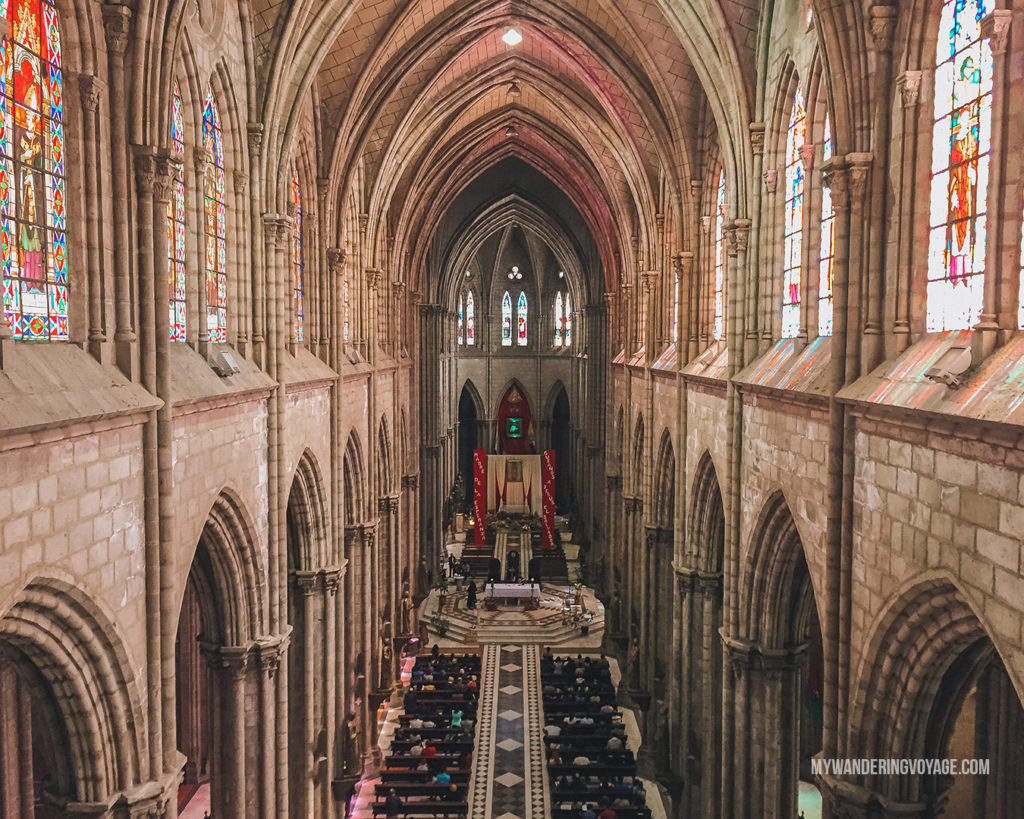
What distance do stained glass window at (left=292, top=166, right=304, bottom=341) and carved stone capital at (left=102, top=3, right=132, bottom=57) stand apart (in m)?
8.46

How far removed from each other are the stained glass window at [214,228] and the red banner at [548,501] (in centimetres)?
3185

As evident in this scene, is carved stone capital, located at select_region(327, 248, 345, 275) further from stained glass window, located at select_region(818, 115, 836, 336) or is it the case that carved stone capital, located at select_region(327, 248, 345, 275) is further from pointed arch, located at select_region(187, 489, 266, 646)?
stained glass window, located at select_region(818, 115, 836, 336)

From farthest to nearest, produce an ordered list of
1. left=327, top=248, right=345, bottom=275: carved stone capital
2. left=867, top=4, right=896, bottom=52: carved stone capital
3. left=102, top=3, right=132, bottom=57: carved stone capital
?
left=327, top=248, right=345, bottom=275: carved stone capital → left=867, top=4, right=896, bottom=52: carved stone capital → left=102, top=3, right=132, bottom=57: carved stone capital

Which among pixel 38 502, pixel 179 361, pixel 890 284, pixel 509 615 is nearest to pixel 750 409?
pixel 890 284

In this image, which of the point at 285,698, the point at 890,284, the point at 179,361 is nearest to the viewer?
the point at 890,284

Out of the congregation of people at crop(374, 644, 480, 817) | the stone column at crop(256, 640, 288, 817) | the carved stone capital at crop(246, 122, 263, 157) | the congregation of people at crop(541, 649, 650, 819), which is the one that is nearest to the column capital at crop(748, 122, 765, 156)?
the carved stone capital at crop(246, 122, 263, 157)

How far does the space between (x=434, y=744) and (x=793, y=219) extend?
1615 centimetres

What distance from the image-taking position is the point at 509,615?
3450 centimetres

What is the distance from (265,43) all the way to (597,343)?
27664 mm

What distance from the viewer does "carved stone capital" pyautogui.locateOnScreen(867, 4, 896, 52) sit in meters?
9.49

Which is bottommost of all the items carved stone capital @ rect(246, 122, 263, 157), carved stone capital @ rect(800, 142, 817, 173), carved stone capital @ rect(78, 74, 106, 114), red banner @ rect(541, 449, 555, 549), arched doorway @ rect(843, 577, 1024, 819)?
red banner @ rect(541, 449, 555, 549)

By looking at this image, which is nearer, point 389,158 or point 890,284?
point 890,284

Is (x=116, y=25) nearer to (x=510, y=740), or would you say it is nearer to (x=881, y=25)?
(x=881, y=25)

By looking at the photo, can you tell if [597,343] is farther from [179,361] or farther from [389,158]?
[179,361]
